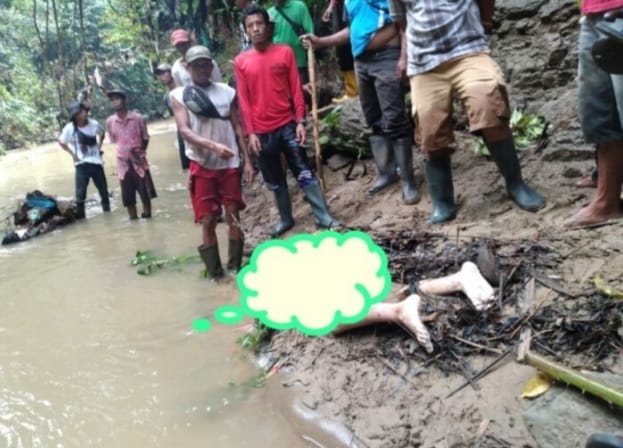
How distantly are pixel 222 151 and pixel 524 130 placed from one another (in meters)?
2.52

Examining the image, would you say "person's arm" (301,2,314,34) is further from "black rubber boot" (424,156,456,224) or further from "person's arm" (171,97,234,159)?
"black rubber boot" (424,156,456,224)

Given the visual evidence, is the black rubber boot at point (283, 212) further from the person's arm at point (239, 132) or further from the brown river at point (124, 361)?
the brown river at point (124, 361)

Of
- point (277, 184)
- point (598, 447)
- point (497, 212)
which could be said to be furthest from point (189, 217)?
point (598, 447)

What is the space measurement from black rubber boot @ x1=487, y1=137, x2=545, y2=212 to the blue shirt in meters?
1.52

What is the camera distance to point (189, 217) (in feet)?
24.8

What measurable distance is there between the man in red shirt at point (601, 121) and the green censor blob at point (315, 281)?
4.54 ft

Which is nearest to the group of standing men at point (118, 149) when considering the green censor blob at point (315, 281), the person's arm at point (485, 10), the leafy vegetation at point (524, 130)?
the leafy vegetation at point (524, 130)

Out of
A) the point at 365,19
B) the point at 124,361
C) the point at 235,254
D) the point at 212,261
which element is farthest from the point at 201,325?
the point at 365,19

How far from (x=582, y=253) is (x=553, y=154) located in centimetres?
154

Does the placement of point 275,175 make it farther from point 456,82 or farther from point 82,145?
point 82,145

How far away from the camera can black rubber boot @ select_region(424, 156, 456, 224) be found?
3.78m

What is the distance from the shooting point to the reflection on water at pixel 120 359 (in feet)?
9.21

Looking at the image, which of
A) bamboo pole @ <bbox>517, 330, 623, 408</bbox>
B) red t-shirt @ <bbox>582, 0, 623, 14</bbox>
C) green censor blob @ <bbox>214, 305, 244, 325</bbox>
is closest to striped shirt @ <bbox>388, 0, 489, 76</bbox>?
red t-shirt @ <bbox>582, 0, 623, 14</bbox>

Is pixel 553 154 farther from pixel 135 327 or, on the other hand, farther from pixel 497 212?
pixel 135 327
